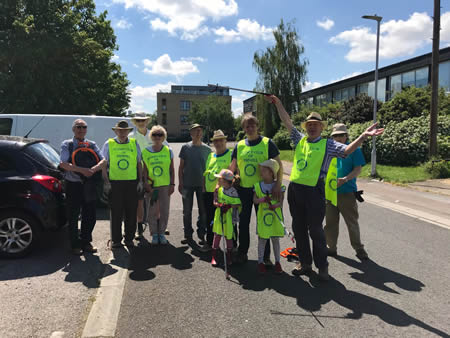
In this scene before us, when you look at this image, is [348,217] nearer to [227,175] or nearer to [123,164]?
[227,175]

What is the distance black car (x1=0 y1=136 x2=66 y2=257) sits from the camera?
14.2 ft

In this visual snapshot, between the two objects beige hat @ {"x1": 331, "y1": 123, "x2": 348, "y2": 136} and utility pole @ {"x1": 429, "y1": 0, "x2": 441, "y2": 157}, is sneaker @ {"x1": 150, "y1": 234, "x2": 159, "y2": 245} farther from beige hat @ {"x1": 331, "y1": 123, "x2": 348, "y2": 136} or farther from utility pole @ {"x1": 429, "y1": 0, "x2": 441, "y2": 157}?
utility pole @ {"x1": 429, "y1": 0, "x2": 441, "y2": 157}

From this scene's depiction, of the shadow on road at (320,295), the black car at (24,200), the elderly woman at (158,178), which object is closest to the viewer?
the shadow on road at (320,295)

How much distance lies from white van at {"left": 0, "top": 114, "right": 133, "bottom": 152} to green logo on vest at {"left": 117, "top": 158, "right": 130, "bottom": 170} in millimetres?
2965

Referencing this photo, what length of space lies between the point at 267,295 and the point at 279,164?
4.95ft

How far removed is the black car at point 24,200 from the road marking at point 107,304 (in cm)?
106

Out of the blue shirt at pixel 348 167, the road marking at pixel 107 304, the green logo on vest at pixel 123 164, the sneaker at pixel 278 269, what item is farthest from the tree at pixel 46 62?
the sneaker at pixel 278 269

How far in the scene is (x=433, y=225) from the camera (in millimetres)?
6641

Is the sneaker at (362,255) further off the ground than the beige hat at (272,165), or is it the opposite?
the beige hat at (272,165)

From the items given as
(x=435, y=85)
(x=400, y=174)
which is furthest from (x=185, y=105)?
(x=400, y=174)

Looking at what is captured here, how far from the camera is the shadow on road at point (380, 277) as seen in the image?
12.4 ft

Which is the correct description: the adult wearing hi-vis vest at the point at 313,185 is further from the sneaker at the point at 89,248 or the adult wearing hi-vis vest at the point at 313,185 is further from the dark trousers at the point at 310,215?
the sneaker at the point at 89,248

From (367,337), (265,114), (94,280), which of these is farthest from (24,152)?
(265,114)

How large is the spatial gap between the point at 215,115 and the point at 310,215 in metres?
61.2
